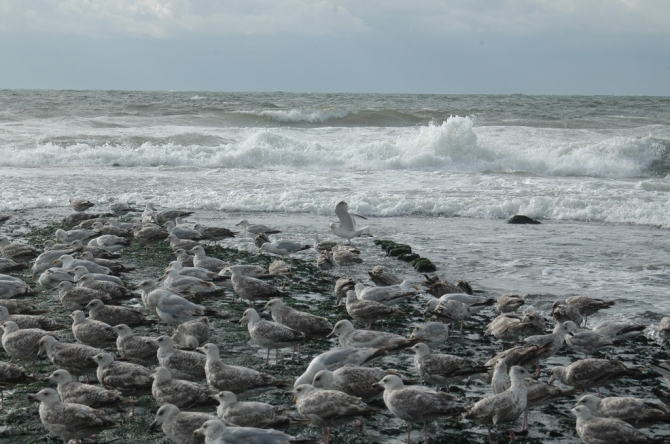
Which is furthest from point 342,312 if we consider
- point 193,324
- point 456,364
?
point 456,364

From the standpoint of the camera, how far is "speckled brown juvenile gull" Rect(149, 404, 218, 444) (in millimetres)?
5594

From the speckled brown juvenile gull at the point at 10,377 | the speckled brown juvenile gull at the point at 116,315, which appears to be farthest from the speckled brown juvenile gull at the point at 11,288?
the speckled brown juvenile gull at the point at 10,377

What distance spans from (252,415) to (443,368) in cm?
198

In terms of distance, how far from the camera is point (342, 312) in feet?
32.7

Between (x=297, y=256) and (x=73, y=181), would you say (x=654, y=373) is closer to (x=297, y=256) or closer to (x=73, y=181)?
(x=297, y=256)

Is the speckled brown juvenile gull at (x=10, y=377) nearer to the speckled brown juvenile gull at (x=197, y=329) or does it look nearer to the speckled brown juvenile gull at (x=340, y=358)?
the speckled brown juvenile gull at (x=197, y=329)

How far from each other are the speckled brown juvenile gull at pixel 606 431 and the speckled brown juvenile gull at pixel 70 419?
3607mm

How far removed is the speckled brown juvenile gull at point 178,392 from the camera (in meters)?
6.18

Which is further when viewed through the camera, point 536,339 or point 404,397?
point 536,339

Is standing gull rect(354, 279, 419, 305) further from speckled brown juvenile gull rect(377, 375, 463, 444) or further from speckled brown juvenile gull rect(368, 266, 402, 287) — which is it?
speckled brown juvenile gull rect(377, 375, 463, 444)

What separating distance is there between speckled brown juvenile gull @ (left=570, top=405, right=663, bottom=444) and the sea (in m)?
4.19

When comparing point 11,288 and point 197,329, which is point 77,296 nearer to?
point 11,288

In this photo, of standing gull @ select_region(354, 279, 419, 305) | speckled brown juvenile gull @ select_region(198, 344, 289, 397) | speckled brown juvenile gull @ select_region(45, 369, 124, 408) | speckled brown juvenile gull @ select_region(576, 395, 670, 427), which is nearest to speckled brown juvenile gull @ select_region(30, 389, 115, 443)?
speckled brown juvenile gull @ select_region(45, 369, 124, 408)

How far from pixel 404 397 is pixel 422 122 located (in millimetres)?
39015
